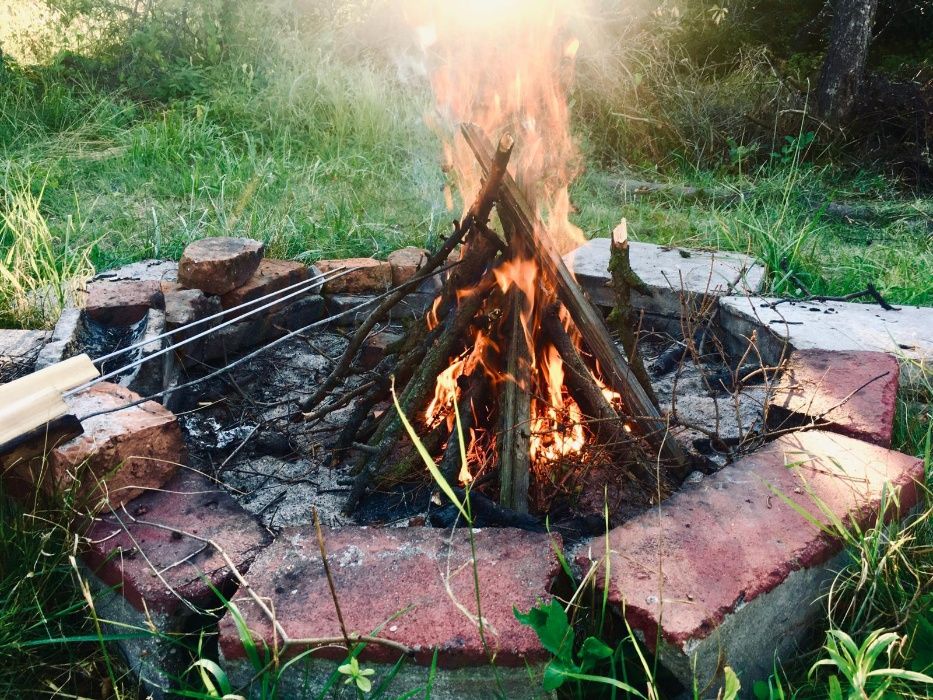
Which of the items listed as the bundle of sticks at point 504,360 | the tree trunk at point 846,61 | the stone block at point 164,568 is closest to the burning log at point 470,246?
the bundle of sticks at point 504,360

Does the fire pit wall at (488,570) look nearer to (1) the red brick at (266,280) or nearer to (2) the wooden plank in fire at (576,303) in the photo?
(2) the wooden plank in fire at (576,303)

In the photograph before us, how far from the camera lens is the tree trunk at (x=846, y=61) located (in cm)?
668

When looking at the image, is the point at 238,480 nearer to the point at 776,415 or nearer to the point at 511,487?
the point at 511,487

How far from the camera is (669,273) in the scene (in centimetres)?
360

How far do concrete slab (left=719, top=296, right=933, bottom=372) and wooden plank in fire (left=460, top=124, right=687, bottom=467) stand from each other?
632 mm

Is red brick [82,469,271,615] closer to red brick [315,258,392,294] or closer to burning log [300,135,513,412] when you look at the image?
burning log [300,135,513,412]

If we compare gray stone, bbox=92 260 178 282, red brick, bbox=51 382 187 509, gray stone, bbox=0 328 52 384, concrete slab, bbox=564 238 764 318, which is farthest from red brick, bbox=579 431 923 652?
gray stone, bbox=92 260 178 282

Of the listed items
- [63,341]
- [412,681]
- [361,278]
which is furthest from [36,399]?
[361,278]

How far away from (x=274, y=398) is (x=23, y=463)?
1.05 meters

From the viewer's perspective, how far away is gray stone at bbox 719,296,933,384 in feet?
9.14

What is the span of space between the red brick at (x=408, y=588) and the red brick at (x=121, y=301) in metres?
1.41

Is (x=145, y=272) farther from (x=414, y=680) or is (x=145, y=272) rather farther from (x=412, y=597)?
(x=414, y=680)

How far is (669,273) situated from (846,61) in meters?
4.32

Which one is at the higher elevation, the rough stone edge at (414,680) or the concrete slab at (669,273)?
the concrete slab at (669,273)
